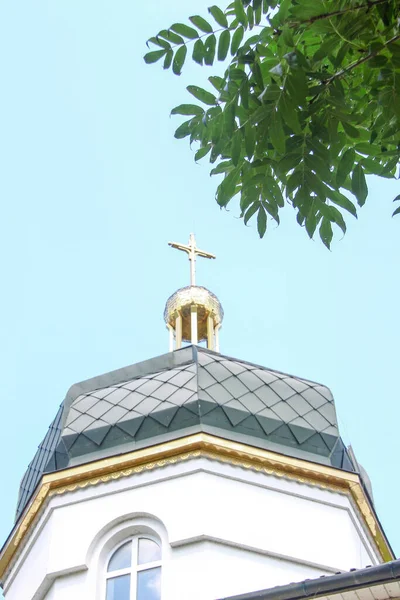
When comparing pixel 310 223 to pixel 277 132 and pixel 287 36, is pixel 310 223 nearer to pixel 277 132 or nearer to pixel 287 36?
pixel 277 132

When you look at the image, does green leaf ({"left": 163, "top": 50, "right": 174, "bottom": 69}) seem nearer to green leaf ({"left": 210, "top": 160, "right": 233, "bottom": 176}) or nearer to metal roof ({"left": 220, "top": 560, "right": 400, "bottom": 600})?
green leaf ({"left": 210, "top": 160, "right": 233, "bottom": 176})

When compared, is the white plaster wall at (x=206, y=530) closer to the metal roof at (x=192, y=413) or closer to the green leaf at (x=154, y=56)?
the metal roof at (x=192, y=413)

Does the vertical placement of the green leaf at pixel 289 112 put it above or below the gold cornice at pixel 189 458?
below

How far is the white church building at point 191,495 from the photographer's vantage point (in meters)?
12.4

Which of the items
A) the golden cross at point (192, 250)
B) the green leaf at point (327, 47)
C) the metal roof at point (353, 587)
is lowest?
the green leaf at point (327, 47)

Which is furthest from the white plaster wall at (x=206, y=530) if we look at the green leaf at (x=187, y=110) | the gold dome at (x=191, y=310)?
the green leaf at (x=187, y=110)

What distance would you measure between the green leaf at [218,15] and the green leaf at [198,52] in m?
0.13

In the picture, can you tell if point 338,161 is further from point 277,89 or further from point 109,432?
point 109,432

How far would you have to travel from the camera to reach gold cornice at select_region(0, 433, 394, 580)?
42.6 feet

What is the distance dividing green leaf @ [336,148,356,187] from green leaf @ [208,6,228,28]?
33.7 inches

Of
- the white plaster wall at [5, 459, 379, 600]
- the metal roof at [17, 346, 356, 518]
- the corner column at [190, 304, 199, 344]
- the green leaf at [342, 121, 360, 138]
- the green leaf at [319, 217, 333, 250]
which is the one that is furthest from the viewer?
the corner column at [190, 304, 199, 344]

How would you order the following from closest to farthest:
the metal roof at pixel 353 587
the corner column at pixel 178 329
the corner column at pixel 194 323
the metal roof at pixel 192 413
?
1. the metal roof at pixel 353 587
2. the metal roof at pixel 192 413
3. the corner column at pixel 194 323
4. the corner column at pixel 178 329

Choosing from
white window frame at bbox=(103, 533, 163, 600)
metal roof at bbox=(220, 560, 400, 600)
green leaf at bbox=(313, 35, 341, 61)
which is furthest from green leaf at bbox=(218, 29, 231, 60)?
white window frame at bbox=(103, 533, 163, 600)

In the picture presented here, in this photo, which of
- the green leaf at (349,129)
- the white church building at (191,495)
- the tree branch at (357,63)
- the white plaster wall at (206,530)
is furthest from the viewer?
the white church building at (191,495)
